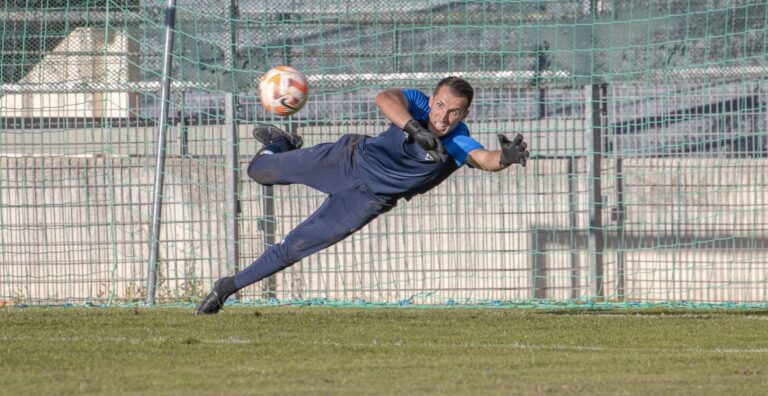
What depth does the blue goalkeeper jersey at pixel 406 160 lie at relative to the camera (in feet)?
29.5

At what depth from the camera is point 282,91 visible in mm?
9883

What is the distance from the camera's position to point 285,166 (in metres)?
9.54

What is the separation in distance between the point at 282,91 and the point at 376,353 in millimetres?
2644

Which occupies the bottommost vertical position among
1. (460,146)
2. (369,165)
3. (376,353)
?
(376,353)

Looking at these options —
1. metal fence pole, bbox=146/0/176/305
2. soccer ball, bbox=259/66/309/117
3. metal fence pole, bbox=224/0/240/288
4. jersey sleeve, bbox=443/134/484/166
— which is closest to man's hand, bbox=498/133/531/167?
jersey sleeve, bbox=443/134/484/166

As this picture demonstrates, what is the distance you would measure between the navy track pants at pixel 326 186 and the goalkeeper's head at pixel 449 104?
29.8 inches

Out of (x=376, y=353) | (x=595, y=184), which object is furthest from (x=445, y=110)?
(x=595, y=184)

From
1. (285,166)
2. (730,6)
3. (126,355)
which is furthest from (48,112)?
(730,6)

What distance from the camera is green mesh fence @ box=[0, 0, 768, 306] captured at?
509 inches

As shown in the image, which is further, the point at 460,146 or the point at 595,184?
the point at 595,184

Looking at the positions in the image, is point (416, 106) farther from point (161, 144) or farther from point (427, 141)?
point (161, 144)

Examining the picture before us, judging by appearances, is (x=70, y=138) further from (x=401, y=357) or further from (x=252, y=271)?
(x=401, y=357)

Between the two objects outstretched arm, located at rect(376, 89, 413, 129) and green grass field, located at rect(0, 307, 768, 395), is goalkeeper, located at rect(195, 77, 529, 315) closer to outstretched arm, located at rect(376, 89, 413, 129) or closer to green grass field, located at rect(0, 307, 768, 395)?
outstretched arm, located at rect(376, 89, 413, 129)

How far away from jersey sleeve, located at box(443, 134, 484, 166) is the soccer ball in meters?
1.52
